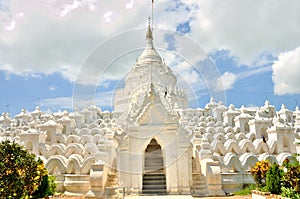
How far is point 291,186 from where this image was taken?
1098 centimetres

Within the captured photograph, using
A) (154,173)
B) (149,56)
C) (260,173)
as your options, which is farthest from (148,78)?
(260,173)

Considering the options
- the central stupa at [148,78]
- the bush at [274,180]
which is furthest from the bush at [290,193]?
the central stupa at [148,78]

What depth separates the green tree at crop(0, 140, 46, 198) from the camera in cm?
910

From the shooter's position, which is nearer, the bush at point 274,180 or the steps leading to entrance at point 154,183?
the bush at point 274,180

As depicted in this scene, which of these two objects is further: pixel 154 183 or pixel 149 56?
pixel 149 56

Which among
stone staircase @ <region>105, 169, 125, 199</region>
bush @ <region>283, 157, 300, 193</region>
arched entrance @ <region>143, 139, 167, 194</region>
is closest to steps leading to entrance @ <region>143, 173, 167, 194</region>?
arched entrance @ <region>143, 139, 167, 194</region>

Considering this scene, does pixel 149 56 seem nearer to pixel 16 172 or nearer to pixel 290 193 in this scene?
pixel 290 193

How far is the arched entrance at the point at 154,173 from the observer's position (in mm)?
15770

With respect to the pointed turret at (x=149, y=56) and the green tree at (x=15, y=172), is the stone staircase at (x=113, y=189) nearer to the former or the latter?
the green tree at (x=15, y=172)

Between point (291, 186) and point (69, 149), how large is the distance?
17.0 metres

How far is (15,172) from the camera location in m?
9.41

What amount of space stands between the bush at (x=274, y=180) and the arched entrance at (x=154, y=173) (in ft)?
17.0

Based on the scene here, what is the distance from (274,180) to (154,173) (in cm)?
654

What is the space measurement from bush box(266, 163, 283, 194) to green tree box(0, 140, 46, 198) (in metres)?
9.64
